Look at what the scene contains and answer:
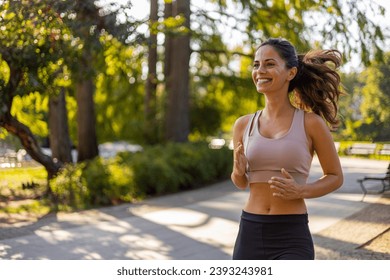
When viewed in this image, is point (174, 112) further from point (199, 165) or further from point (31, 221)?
point (31, 221)

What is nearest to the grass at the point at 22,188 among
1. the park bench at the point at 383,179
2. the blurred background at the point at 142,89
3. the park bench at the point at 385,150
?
the blurred background at the point at 142,89

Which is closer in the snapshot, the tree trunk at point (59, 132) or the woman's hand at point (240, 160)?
the woman's hand at point (240, 160)

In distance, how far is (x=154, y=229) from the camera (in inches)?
277

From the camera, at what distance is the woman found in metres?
2.57

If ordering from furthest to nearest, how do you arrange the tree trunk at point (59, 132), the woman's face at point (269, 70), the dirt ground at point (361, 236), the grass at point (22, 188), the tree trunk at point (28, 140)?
the tree trunk at point (59, 132) → the grass at point (22, 188) → the tree trunk at point (28, 140) → the dirt ground at point (361, 236) → the woman's face at point (269, 70)

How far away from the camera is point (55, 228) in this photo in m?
6.86

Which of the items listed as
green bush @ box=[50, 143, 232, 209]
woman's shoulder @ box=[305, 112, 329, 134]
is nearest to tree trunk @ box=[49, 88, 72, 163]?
green bush @ box=[50, 143, 232, 209]

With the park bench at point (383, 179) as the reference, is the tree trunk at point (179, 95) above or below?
above

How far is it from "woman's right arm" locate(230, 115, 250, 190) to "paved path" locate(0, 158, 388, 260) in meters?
2.97

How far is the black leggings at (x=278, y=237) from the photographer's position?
2607 millimetres

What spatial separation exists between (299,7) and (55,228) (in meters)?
6.84

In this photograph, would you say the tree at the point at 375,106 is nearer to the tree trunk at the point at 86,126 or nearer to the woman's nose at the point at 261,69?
the woman's nose at the point at 261,69

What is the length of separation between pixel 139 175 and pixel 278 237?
7.69 meters

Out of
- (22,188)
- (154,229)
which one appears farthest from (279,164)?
(22,188)
